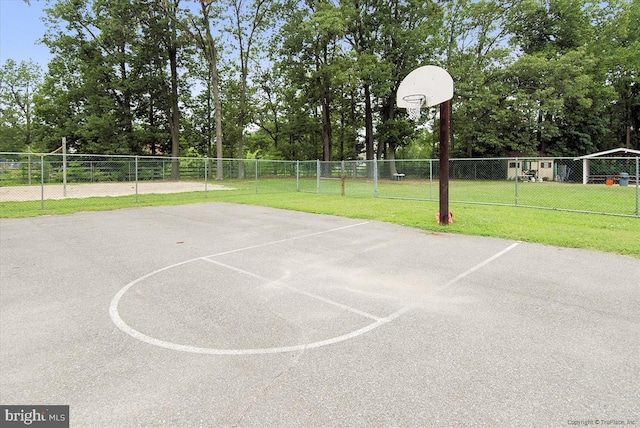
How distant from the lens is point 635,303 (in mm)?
3533

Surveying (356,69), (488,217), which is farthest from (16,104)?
(488,217)

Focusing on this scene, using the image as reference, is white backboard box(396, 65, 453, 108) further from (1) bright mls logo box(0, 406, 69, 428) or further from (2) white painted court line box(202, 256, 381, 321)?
(1) bright mls logo box(0, 406, 69, 428)

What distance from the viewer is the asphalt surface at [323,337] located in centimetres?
202

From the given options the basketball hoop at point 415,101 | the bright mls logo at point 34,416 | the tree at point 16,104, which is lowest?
the bright mls logo at point 34,416

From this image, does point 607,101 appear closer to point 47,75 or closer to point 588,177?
point 588,177

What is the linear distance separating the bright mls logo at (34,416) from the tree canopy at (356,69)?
26689 mm

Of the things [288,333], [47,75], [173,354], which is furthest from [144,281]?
[47,75]

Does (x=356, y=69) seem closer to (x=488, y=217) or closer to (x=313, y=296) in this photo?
(x=488, y=217)

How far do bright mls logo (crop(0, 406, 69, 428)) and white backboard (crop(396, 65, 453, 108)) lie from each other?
8.11m

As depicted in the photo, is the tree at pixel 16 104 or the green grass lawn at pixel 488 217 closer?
the green grass lawn at pixel 488 217

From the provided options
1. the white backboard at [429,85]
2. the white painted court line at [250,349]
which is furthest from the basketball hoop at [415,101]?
the white painted court line at [250,349]

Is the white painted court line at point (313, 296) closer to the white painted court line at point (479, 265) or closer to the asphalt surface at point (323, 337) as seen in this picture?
the asphalt surface at point (323, 337)

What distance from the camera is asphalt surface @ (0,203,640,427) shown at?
79.6 inches

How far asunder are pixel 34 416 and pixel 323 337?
74.6 inches
